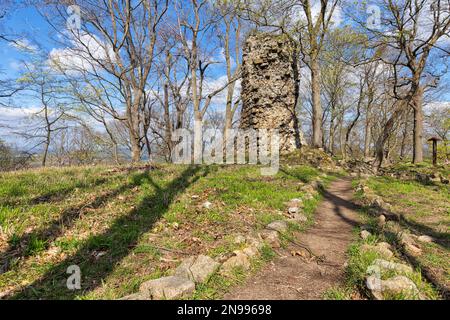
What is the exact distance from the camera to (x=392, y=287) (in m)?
2.48

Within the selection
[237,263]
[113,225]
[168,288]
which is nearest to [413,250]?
[237,263]

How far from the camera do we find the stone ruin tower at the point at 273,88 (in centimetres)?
1762

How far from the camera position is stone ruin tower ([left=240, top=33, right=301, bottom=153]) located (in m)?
17.6

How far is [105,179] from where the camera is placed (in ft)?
22.5

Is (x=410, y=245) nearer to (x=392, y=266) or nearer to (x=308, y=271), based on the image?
(x=392, y=266)

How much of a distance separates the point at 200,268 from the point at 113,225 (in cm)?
217

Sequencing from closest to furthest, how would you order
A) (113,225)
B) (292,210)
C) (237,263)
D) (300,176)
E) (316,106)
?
(237,263)
(113,225)
(292,210)
(300,176)
(316,106)

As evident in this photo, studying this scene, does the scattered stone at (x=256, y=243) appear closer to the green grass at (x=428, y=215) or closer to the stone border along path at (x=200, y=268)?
the stone border along path at (x=200, y=268)

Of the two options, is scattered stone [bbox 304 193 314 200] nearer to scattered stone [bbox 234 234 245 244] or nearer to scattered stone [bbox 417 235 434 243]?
scattered stone [bbox 417 235 434 243]

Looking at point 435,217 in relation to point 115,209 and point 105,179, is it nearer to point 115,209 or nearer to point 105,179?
point 115,209

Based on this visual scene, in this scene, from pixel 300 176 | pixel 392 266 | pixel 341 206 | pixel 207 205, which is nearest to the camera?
pixel 392 266
